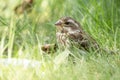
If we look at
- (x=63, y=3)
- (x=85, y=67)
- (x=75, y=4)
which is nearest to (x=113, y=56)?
(x=85, y=67)

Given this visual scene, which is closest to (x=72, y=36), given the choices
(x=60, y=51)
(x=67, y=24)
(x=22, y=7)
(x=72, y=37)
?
(x=72, y=37)

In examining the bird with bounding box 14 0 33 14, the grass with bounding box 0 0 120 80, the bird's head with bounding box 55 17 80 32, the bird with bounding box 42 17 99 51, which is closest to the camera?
the grass with bounding box 0 0 120 80

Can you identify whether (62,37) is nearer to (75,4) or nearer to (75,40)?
(75,40)

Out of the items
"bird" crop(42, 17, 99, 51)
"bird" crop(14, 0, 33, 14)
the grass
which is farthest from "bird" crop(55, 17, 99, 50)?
"bird" crop(14, 0, 33, 14)

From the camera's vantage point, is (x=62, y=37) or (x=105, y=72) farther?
(x=62, y=37)

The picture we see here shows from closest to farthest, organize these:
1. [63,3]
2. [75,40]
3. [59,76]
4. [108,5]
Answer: [59,76], [75,40], [108,5], [63,3]

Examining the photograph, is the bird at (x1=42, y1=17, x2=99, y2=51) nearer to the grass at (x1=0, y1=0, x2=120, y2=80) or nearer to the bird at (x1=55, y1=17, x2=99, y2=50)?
the bird at (x1=55, y1=17, x2=99, y2=50)

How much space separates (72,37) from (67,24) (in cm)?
22

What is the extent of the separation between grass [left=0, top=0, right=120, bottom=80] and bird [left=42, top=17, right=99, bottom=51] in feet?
0.49

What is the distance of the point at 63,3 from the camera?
785 centimetres

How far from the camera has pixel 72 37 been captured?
5699mm

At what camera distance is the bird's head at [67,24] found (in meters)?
5.84

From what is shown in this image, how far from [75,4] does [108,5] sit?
17.0 inches

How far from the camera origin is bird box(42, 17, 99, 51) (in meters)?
5.57
